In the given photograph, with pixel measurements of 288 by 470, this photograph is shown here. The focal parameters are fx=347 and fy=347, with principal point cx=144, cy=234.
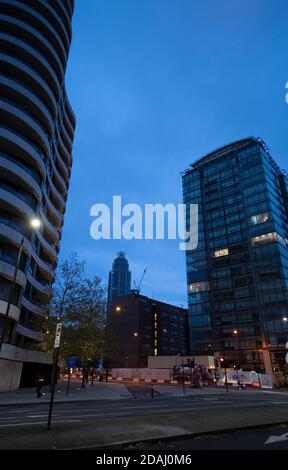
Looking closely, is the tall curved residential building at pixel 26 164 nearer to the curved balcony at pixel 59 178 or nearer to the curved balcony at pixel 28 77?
the curved balcony at pixel 28 77

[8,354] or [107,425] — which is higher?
[8,354]

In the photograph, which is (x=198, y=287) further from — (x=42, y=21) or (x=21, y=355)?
(x=42, y=21)

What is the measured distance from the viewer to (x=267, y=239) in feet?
304

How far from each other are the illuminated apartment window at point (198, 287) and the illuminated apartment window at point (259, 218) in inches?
885

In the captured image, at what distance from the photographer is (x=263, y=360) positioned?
8412 centimetres

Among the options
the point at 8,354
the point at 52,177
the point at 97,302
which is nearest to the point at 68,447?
the point at 8,354

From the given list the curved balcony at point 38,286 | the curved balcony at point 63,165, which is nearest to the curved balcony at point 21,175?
the curved balcony at point 38,286

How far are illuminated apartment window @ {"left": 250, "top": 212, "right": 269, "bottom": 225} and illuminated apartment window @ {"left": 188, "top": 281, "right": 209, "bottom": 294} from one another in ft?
73.8

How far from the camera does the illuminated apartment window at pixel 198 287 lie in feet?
337

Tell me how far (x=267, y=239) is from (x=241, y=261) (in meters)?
9.80

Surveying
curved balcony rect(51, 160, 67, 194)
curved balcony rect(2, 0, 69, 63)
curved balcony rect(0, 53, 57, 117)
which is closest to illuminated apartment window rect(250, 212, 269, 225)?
curved balcony rect(51, 160, 67, 194)

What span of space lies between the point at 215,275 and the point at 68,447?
9737 centimetres

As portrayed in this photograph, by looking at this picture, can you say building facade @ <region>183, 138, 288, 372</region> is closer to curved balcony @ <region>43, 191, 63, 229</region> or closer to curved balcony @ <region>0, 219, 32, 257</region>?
curved balcony @ <region>43, 191, 63, 229</region>

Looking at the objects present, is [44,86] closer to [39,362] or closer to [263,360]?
[39,362]
